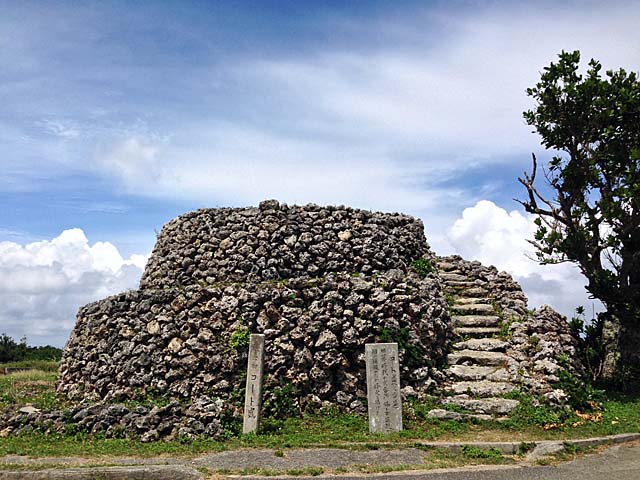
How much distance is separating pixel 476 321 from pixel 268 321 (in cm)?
573

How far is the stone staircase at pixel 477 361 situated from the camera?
1149 centimetres

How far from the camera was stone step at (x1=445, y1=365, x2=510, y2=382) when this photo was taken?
41.5 ft

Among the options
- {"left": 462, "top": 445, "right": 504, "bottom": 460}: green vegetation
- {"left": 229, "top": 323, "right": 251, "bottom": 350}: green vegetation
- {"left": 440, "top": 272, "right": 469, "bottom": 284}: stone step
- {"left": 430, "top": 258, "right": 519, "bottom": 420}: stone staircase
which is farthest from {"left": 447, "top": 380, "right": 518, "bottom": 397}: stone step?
{"left": 440, "top": 272, "right": 469, "bottom": 284}: stone step

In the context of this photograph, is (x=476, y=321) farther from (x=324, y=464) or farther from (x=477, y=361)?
(x=324, y=464)

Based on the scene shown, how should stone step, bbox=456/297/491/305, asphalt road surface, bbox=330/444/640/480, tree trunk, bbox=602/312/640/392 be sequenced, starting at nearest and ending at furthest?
asphalt road surface, bbox=330/444/640/480, tree trunk, bbox=602/312/640/392, stone step, bbox=456/297/491/305

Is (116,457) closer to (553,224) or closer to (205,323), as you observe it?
(205,323)

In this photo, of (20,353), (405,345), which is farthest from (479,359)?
(20,353)

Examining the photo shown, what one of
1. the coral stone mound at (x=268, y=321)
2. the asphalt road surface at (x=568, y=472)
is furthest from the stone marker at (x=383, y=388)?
the asphalt road surface at (x=568, y=472)

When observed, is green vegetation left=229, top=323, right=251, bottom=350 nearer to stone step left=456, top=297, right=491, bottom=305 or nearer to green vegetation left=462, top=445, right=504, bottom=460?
green vegetation left=462, top=445, right=504, bottom=460

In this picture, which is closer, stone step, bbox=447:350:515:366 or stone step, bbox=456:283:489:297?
stone step, bbox=447:350:515:366

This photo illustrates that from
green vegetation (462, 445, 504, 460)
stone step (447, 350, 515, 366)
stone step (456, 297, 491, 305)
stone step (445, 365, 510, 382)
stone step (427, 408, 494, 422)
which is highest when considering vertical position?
stone step (456, 297, 491, 305)

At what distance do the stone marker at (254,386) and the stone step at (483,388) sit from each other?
415 centimetres

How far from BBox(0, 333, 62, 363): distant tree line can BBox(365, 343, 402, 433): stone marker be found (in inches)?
944

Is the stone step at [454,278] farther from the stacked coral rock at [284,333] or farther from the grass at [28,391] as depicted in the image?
the grass at [28,391]
